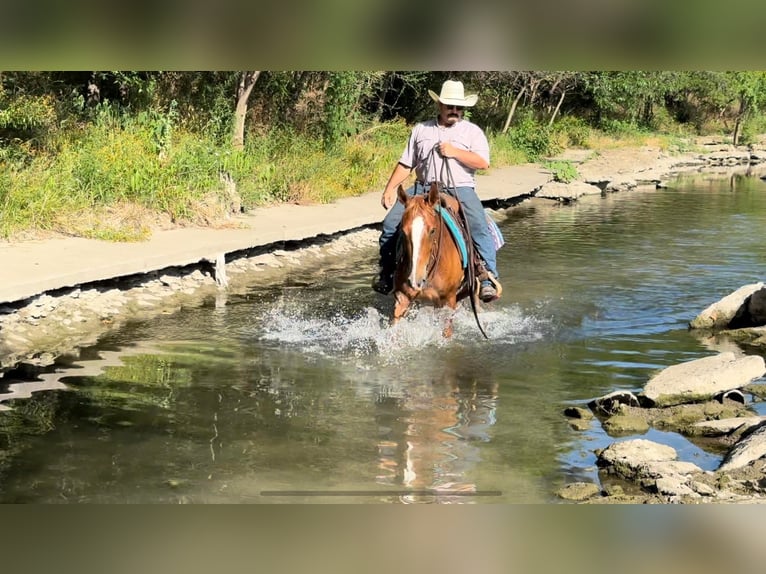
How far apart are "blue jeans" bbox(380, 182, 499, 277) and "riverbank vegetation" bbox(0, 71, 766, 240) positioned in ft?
21.4

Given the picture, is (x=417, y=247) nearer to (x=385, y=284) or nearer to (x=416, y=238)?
(x=416, y=238)

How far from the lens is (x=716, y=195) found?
3738cm

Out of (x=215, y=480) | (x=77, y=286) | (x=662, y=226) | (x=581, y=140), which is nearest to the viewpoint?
(x=215, y=480)

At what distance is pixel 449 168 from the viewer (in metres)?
11.5

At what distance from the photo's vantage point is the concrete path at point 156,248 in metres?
13.0

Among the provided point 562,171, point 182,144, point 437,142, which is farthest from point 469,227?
point 562,171

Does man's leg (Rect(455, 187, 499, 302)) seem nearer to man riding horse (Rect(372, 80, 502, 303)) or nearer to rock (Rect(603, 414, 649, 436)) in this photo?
man riding horse (Rect(372, 80, 502, 303))

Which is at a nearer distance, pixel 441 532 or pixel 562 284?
pixel 441 532

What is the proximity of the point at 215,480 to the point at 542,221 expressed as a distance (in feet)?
70.9

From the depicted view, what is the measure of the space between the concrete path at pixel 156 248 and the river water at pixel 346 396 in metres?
1.15

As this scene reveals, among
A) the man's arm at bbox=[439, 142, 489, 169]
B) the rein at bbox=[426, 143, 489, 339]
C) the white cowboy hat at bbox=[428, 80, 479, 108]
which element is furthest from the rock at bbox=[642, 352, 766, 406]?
the white cowboy hat at bbox=[428, 80, 479, 108]

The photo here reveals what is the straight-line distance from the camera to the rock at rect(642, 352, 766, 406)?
31.2ft
